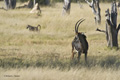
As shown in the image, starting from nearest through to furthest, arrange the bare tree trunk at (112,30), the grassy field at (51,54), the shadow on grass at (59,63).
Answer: the grassy field at (51,54), the shadow on grass at (59,63), the bare tree trunk at (112,30)

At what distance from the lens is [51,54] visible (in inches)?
547

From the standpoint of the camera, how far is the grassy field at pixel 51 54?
9.37 metres

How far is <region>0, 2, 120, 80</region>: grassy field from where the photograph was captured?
937cm

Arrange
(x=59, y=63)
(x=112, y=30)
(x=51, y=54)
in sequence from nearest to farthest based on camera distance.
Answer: (x=59, y=63)
(x=51, y=54)
(x=112, y=30)

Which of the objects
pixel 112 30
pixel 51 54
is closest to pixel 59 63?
pixel 51 54

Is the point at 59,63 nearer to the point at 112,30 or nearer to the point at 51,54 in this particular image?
the point at 51,54

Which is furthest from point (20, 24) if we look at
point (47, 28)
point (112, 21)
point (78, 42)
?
Answer: point (78, 42)

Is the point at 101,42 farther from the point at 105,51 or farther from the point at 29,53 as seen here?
the point at 29,53

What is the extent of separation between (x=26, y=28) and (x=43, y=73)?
11869 millimetres

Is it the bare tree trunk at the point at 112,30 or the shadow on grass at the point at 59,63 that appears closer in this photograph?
the shadow on grass at the point at 59,63

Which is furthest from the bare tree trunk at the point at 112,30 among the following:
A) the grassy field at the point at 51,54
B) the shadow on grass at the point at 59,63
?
the shadow on grass at the point at 59,63

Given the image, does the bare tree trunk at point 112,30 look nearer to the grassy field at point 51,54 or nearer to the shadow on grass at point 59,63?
the grassy field at point 51,54

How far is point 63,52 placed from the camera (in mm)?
14492

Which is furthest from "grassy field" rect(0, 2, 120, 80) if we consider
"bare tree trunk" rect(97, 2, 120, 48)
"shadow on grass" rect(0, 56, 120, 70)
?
"bare tree trunk" rect(97, 2, 120, 48)
